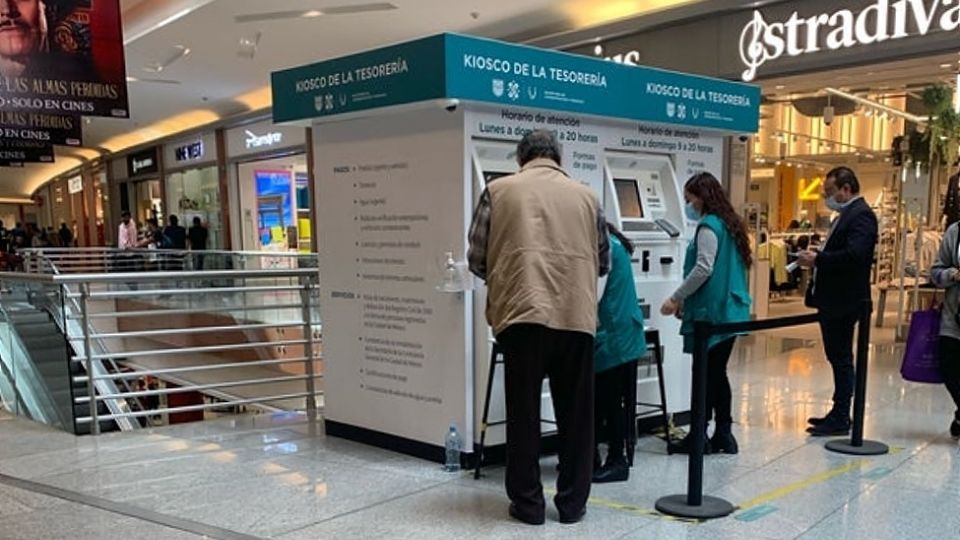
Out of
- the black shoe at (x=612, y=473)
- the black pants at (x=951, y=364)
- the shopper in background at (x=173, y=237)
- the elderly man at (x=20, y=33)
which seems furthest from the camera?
the shopper in background at (x=173, y=237)

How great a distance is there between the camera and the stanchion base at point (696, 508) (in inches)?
116

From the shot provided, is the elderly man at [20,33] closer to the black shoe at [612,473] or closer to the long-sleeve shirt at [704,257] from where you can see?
the long-sleeve shirt at [704,257]

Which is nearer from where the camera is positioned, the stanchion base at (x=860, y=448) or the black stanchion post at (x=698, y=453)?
the black stanchion post at (x=698, y=453)

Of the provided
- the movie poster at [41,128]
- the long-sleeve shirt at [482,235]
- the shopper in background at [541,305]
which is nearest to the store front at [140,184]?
the movie poster at [41,128]

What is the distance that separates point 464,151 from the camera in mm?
3400

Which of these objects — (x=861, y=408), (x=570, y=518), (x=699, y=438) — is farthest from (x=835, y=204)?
(x=570, y=518)

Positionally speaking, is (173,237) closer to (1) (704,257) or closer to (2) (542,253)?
(1) (704,257)

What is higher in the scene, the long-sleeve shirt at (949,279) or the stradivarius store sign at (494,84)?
the stradivarius store sign at (494,84)

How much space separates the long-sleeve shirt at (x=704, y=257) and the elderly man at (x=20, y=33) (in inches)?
241

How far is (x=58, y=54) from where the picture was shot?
6734 mm

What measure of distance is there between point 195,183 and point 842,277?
1660 centimetres

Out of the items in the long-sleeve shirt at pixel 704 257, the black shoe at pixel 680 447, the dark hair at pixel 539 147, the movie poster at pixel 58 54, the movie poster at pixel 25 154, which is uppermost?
the movie poster at pixel 58 54

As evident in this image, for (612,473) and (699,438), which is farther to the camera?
(612,473)

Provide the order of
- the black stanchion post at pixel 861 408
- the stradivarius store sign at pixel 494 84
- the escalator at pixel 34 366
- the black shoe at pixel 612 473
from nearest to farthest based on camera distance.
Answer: the stradivarius store sign at pixel 494 84, the black shoe at pixel 612 473, the black stanchion post at pixel 861 408, the escalator at pixel 34 366
